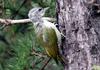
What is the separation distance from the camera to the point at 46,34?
11.4 feet

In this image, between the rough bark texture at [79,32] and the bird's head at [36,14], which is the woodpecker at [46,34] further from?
the rough bark texture at [79,32]

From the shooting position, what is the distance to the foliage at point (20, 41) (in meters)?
3.57

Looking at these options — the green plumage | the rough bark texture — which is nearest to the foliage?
the green plumage

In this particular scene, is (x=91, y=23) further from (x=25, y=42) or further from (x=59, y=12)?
(x=25, y=42)

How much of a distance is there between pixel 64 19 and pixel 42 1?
0.77 metres

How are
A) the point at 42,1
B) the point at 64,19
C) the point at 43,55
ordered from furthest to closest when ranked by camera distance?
the point at 42,1 → the point at 43,55 → the point at 64,19

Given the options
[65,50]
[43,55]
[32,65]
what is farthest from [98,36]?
[32,65]

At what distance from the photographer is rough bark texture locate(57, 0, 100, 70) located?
303cm

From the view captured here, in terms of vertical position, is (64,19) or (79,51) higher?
(64,19)

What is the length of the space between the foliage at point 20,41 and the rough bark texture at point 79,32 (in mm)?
402

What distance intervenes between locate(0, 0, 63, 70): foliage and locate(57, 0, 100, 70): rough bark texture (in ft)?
1.32

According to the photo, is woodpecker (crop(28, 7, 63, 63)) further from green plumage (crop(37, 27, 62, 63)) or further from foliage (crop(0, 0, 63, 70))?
foliage (crop(0, 0, 63, 70))

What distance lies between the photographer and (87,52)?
10.1 ft

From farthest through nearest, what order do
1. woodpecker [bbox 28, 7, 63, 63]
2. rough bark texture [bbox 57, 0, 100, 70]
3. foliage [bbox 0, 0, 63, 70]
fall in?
foliage [bbox 0, 0, 63, 70], woodpecker [bbox 28, 7, 63, 63], rough bark texture [bbox 57, 0, 100, 70]
